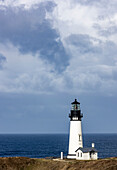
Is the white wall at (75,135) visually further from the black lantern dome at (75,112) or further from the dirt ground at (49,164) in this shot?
the dirt ground at (49,164)

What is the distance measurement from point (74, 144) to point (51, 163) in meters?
7.58

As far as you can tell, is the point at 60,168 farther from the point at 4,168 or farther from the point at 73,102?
the point at 73,102

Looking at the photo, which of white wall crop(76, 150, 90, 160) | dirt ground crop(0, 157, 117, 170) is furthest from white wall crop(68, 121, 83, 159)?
dirt ground crop(0, 157, 117, 170)

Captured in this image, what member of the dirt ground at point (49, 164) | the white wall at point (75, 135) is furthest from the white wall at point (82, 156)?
the dirt ground at point (49, 164)

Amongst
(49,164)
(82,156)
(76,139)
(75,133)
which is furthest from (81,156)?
(49,164)

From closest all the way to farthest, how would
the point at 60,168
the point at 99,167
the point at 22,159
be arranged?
the point at 99,167 → the point at 60,168 → the point at 22,159

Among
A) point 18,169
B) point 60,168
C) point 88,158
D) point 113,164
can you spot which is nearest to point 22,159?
point 18,169

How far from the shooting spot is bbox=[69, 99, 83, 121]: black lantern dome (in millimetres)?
61031

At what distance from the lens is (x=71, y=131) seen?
60875 millimetres

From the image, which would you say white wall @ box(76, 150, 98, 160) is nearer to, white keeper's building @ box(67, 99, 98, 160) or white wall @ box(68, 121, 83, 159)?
white keeper's building @ box(67, 99, 98, 160)

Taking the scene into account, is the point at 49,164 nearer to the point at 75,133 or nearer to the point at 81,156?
the point at 81,156

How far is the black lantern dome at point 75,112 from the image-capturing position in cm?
6103

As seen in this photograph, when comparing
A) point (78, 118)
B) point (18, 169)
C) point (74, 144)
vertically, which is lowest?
point (18, 169)

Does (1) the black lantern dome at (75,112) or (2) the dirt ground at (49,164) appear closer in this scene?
(2) the dirt ground at (49,164)
